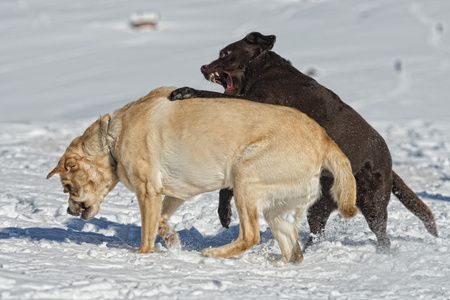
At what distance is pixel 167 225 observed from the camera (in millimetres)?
5305

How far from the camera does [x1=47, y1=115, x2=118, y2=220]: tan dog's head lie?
5.20 metres

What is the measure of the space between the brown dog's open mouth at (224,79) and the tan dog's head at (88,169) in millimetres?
1600

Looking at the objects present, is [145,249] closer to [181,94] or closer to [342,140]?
[181,94]

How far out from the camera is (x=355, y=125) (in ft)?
17.9

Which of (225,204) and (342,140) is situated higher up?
(342,140)

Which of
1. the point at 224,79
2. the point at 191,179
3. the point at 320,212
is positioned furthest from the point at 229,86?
the point at 191,179

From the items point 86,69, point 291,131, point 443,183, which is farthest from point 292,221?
point 86,69

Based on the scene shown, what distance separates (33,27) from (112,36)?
3.53 m

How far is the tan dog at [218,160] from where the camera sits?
182 inches

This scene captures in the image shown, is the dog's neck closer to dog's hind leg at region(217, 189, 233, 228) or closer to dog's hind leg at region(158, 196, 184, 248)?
dog's hind leg at region(158, 196, 184, 248)

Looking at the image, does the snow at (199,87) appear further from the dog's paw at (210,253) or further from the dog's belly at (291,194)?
the dog's belly at (291,194)

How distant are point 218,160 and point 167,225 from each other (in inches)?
36.3

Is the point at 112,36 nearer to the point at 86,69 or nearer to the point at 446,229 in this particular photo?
the point at 86,69

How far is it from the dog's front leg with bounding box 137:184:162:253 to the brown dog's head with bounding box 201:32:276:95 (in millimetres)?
1837
